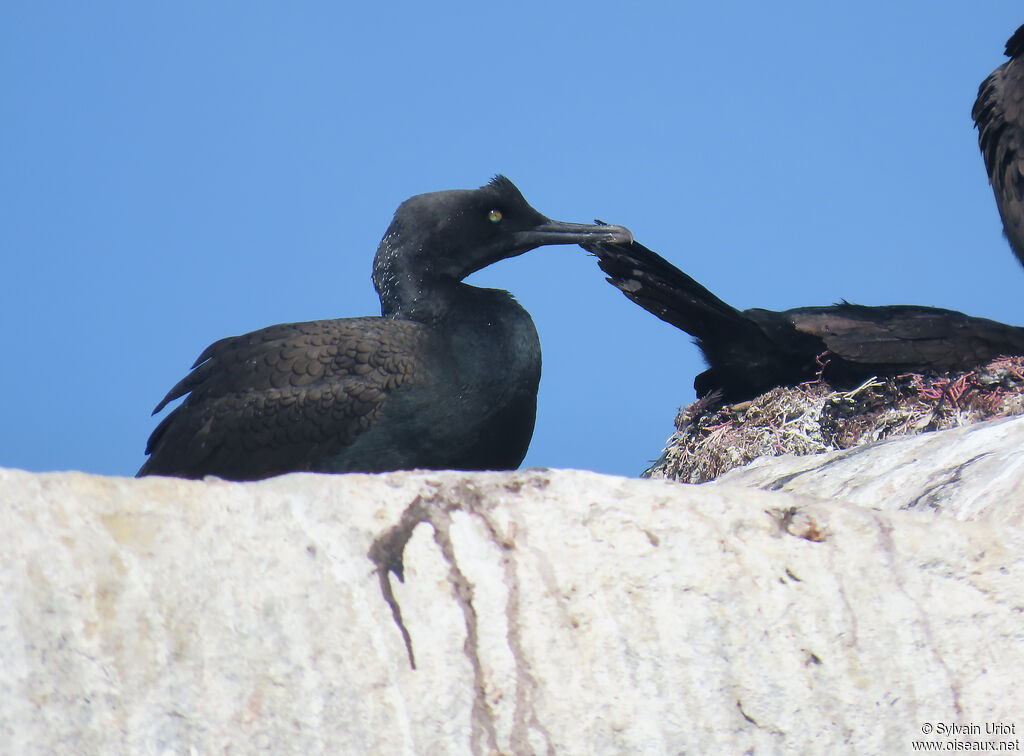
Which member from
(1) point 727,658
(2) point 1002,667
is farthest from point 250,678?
(2) point 1002,667

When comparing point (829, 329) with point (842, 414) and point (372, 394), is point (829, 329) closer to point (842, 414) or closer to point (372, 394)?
point (842, 414)

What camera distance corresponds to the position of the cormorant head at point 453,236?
457 centimetres

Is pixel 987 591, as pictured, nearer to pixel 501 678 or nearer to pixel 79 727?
pixel 501 678

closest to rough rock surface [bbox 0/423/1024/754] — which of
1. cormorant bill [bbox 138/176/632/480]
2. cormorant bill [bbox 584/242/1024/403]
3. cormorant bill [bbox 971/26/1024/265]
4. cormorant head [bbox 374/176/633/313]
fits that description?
cormorant bill [bbox 138/176/632/480]

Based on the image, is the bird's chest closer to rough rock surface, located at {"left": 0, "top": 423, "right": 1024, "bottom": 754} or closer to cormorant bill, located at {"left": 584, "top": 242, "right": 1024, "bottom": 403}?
rough rock surface, located at {"left": 0, "top": 423, "right": 1024, "bottom": 754}

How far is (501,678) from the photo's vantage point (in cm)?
244

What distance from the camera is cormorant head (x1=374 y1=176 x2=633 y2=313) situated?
4.57 meters

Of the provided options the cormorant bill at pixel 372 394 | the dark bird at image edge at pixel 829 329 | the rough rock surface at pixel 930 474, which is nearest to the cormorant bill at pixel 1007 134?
the dark bird at image edge at pixel 829 329

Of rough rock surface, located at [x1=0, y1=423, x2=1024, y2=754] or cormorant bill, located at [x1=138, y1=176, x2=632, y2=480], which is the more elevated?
cormorant bill, located at [x1=138, y1=176, x2=632, y2=480]

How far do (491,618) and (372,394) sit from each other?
5.35 feet

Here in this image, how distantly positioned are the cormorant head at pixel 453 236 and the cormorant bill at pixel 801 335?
2.11 meters

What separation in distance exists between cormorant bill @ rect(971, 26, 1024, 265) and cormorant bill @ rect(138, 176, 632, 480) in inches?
186

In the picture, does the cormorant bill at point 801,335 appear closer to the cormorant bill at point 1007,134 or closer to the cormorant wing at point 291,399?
the cormorant bill at point 1007,134

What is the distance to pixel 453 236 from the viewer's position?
462 centimetres
